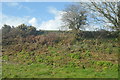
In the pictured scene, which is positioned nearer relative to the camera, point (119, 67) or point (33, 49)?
point (119, 67)

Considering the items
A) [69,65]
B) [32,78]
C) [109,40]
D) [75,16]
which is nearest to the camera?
[32,78]

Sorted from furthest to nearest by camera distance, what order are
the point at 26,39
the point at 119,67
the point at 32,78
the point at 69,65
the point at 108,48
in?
the point at 26,39, the point at 108,48, the point at 69,65, the point at 119,67, the point at 32,78

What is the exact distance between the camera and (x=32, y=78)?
705 centimetres

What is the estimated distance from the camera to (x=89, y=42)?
53.0ft

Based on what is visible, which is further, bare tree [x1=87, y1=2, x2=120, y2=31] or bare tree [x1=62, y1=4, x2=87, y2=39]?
bare tree [x1=62, y1=4, x2=87, y2=39]

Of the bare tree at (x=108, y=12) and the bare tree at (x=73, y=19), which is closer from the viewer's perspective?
the bare tree at (x=108, y=12)

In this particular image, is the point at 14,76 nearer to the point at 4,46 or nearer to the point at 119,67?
the point at 119,67

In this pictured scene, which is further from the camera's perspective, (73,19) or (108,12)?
(73,19)

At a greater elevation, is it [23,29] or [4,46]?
[23,29]

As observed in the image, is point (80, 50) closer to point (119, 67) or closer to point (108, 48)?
point (108, 48)

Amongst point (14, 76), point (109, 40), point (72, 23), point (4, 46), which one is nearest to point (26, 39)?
point (4, 46)

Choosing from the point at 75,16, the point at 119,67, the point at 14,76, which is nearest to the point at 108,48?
the point at 119,67

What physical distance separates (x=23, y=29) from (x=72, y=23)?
20.0ft

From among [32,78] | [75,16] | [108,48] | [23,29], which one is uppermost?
[75,16]
